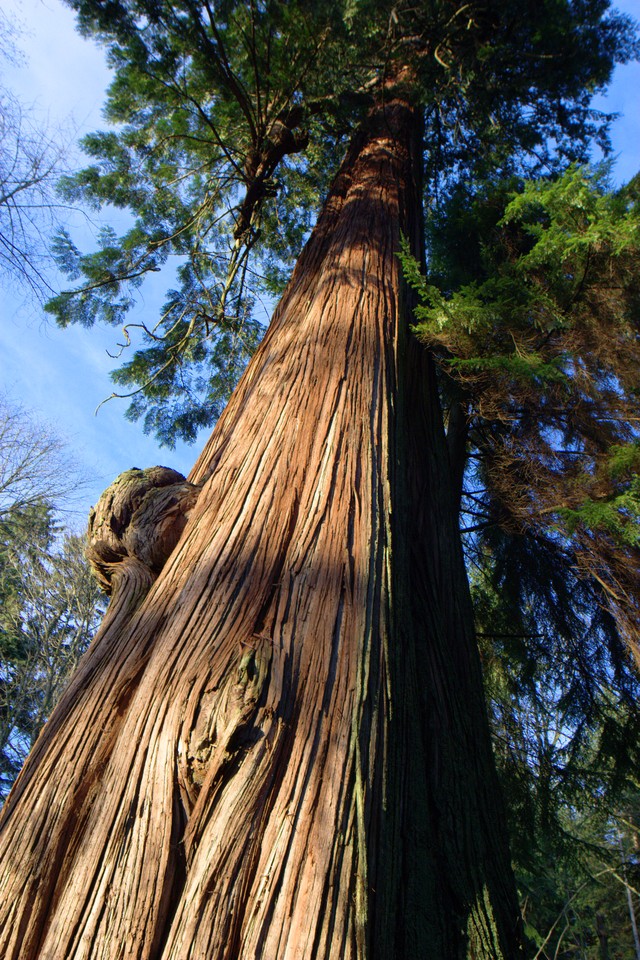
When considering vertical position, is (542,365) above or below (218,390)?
below

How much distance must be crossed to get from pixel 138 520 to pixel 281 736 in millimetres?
1275

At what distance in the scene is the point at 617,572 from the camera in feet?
11.1

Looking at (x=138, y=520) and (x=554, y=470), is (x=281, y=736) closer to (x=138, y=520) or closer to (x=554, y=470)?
(x=138, y=520)

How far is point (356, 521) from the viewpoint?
2137 millimetres

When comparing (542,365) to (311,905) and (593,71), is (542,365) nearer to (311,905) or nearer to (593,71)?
(311,905)

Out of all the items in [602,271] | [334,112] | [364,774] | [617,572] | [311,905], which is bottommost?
[311,905]

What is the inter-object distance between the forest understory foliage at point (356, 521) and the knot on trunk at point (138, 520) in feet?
0.05

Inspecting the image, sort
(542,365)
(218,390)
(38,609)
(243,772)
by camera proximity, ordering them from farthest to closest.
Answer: (38,609)
(218,390)
(542,365)
(243,772)

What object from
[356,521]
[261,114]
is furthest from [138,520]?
[261,114]

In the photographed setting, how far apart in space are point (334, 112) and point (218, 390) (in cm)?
297

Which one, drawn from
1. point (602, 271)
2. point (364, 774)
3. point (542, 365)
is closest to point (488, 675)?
point (542, 365)

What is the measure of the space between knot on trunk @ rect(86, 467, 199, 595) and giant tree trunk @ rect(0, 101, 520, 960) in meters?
0.03

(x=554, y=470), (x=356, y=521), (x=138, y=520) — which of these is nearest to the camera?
(x=356, y=521)

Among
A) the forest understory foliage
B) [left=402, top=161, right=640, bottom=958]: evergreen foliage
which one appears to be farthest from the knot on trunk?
[left=402, top=161, right=640, bottom=958]: evergreen foliage
